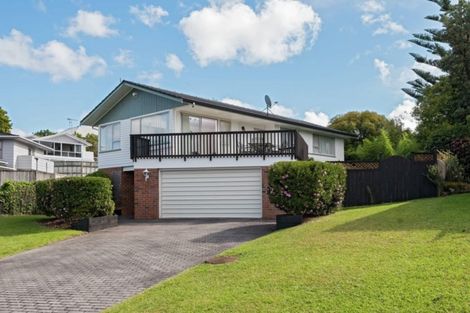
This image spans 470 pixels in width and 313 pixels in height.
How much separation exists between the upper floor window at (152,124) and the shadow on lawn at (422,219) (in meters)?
11.7

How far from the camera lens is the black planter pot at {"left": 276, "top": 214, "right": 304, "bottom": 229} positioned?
12711 mm

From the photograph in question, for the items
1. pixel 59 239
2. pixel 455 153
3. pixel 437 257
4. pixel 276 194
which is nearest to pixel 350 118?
pixel 455 153

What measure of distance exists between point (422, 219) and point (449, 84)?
13.3m

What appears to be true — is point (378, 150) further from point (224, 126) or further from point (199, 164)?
point (199, 164)

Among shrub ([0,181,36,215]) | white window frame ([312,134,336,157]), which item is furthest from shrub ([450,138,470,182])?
shrub ([0,181,36,215])

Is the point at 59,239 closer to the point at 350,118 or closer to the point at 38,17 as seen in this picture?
the point at 38,17

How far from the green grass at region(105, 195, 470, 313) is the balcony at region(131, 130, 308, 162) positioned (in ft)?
27.9

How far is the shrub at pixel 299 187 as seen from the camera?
43.3 ft

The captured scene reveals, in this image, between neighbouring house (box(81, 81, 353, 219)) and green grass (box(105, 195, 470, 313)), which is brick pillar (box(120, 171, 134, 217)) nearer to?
neighbouring house (box(81, 81, 353, 219))

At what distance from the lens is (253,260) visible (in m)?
8.16

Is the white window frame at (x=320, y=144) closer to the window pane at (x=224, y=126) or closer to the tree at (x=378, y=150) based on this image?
the tree at (x=378, y=150)

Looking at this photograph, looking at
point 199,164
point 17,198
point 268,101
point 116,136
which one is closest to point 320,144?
point 268,101

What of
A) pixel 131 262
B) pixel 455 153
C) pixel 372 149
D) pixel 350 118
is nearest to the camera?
pixel 131 262

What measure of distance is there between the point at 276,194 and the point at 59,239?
6636 mm
